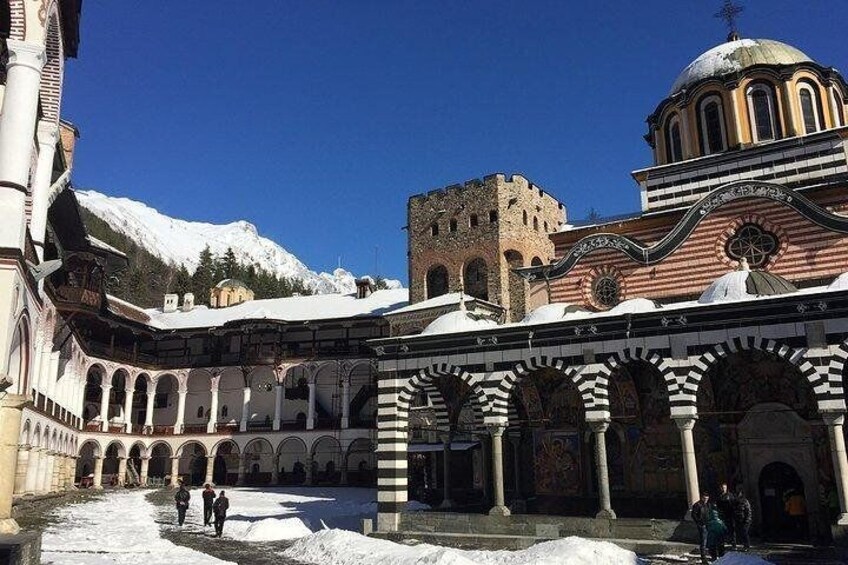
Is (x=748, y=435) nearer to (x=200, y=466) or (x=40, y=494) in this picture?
(x=40, y=494)

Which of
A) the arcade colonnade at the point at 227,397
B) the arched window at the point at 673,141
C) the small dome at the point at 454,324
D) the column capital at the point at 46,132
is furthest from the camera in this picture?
the arcade colonnade at the point at 227,397

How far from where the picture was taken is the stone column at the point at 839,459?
1341cm

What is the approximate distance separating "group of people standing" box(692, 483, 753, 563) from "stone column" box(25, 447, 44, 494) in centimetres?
2262

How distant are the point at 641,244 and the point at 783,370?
24.7 ft

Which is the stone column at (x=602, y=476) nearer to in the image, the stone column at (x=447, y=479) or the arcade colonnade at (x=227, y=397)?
Result: the stone column at (x=447, y=479)

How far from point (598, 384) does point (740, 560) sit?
5315 mm

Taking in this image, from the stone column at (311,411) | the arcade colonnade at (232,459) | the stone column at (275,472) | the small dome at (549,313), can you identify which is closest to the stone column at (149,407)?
the arcade colonnade at (232,459)

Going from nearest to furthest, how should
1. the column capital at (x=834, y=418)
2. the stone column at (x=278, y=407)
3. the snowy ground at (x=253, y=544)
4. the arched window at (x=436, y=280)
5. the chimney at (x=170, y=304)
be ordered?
1. the snowy ground at (x=253, y=544)
2. the column capital at (x=834, y=418)
3. the arched window at (x=436, y=280)
4. the stone column at (x=278, y=407)
5. the chimney at (x=170, y=304)

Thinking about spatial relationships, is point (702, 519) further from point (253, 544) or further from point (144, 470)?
point (144, 470)

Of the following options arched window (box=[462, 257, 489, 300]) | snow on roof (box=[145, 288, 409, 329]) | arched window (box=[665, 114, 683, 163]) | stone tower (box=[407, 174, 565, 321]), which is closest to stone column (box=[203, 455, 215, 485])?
snow on roof (box=[145, 288, 409, 329])

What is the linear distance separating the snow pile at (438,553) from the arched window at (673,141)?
1778 cm

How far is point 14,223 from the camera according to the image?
1354 cm

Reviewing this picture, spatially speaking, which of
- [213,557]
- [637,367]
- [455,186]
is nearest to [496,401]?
[637,367]

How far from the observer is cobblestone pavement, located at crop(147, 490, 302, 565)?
47.9 feet
